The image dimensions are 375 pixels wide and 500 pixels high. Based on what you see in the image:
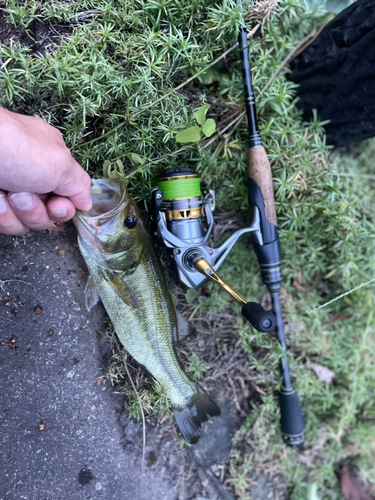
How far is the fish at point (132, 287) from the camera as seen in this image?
217 centimetres

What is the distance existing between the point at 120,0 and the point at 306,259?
96.2 inches

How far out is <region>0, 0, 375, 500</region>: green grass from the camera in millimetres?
2229

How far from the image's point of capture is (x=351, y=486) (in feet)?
11.3

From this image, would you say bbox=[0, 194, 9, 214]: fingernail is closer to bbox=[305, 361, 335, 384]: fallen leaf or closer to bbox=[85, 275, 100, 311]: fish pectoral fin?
bbox=[85, 275, 100, 311]: fish pectoral fin

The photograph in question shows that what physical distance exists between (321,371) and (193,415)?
1395 mm

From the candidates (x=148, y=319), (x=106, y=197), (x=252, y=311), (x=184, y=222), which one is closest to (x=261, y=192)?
(x=184, y=222)

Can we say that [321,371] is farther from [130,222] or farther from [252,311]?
[130,222]

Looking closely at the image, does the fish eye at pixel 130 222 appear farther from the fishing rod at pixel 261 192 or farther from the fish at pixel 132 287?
the fishing rod at pixel 261 192

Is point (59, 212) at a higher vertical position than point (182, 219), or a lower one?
higher

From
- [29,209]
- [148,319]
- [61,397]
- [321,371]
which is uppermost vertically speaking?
[29,209]

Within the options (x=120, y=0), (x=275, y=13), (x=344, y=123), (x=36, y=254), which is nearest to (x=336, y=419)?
(x=344, y=123)

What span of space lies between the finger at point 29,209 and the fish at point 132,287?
0.23 metres

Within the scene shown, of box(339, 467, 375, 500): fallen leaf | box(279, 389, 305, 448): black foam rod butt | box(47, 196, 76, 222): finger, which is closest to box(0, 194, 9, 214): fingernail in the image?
box(47, 196, 76, 222): finger

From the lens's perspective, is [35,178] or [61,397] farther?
[61,397]
